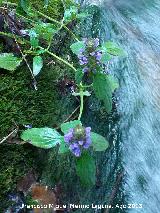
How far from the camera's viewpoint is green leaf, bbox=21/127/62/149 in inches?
59.6

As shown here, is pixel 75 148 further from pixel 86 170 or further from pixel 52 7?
pixel 52 7

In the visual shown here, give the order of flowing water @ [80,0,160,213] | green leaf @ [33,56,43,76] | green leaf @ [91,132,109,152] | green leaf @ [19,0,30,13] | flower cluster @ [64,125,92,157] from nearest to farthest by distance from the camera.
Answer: flower cluster @ [64,125,92,157], green leaf @ [91,132,109,152], flowing water @ [80,0,160,213], green leaf @ [33,56,43,76], green leaf @ [19,0,30,13]

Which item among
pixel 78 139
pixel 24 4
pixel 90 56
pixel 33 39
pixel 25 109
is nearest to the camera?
pixel 78 139

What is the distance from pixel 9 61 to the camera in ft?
6.10

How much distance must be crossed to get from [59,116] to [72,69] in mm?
292

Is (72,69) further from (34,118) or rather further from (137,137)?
(137,137)

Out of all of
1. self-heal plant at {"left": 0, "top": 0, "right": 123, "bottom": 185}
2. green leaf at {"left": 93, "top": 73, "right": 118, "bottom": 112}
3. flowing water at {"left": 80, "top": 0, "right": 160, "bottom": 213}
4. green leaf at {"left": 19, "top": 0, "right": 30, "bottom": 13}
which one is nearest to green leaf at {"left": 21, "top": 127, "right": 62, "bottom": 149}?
self-heal plant at {"left": 0, "top": 0, "right": 123, "bottom": 185}

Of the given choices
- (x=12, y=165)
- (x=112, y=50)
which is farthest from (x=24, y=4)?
(x=12, y=165)

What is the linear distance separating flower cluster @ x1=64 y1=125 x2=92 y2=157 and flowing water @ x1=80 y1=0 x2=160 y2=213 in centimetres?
35

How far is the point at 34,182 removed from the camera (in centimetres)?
162

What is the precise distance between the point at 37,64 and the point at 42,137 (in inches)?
17.9

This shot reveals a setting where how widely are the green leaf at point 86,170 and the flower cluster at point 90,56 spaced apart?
1.28 feet

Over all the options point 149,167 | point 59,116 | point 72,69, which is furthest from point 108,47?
point 149,167

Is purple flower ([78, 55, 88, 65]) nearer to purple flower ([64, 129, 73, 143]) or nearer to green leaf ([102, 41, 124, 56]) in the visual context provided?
green leaf ([102, 41, 124, 56])
